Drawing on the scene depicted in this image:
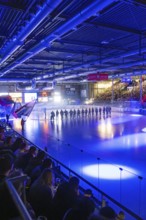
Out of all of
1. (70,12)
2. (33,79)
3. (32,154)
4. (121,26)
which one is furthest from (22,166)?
(33,79)

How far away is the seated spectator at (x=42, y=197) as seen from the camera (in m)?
3.03

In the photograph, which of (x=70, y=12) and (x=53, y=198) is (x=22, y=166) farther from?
(x=70, y=12)

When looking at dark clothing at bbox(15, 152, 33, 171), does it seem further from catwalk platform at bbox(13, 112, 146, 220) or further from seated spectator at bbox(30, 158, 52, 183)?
catwalk platform at bbox(13, 112, 146, 220)

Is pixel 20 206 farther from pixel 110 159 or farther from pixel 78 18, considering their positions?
pixel 110 159

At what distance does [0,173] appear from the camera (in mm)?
2947

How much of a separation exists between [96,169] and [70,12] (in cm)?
449

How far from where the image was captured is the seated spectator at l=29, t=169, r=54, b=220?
3031mm

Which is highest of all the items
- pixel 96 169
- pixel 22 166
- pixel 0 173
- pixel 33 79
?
pixel 33 79

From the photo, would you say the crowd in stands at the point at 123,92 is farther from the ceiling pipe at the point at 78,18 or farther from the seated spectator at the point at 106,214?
the seated spectator at the point at 106,214

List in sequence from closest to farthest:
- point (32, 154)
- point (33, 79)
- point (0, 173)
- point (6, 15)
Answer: point (0, 173) < point (32, 154) < point (6, 15) < point (33, 79)

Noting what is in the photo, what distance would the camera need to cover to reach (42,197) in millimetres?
3125

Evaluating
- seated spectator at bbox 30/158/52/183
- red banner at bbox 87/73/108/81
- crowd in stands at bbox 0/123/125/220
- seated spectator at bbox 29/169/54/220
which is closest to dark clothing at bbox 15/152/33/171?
seated spectator at bbox 30/158/52/183

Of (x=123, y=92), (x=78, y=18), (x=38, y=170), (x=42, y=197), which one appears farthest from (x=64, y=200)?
(x=123, y=92)

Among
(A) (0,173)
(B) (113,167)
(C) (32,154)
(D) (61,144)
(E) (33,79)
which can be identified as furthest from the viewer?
(E) (33,79)
